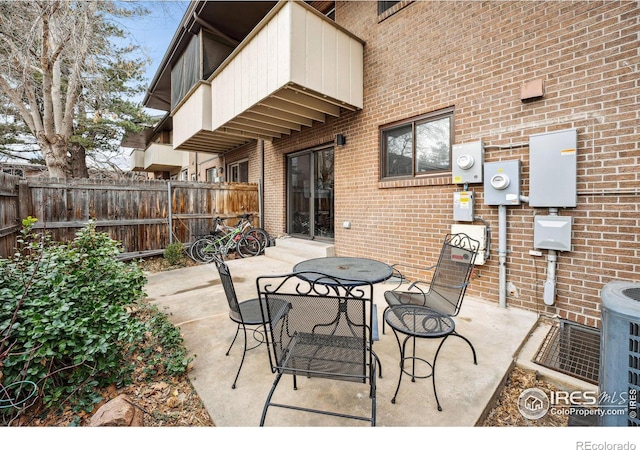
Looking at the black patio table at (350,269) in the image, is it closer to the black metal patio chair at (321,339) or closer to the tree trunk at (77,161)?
the black metal patio chair at (321,339)

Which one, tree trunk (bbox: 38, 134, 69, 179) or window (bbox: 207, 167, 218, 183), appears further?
window (bbox: 207, 167, 218, 183)

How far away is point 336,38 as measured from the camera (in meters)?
4.64

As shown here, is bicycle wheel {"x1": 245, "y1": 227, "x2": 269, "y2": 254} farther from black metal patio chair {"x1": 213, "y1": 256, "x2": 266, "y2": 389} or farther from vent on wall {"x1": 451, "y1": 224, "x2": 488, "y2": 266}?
vent on wall {"x1": 451, "y1": 224, "x2": 488, "y2": 266}

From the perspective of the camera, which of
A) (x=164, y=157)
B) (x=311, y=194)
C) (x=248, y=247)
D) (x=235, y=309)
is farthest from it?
(x=164, y=157)

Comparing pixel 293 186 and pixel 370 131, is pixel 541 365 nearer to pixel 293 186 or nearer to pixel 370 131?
pixel 370 131

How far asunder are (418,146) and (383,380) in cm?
355

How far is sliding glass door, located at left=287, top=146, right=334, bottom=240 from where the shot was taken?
244 inches

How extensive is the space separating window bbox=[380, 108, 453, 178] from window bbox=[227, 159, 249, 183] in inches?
213

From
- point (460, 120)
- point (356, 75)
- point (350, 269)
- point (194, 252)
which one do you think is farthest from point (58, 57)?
point (460, 120)

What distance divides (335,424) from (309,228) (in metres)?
5.17

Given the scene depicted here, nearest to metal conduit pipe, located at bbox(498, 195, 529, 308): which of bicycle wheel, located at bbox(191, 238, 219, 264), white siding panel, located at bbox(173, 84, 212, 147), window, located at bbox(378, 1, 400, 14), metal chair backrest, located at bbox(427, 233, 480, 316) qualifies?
metal chair backrest, located at bbox(427, 233, 480, 316)

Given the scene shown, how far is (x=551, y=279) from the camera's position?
10.2 feet

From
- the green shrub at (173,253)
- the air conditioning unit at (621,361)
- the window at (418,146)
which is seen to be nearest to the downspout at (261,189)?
the green shrub at (173,253)

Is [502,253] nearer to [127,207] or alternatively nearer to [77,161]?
[127,207]
